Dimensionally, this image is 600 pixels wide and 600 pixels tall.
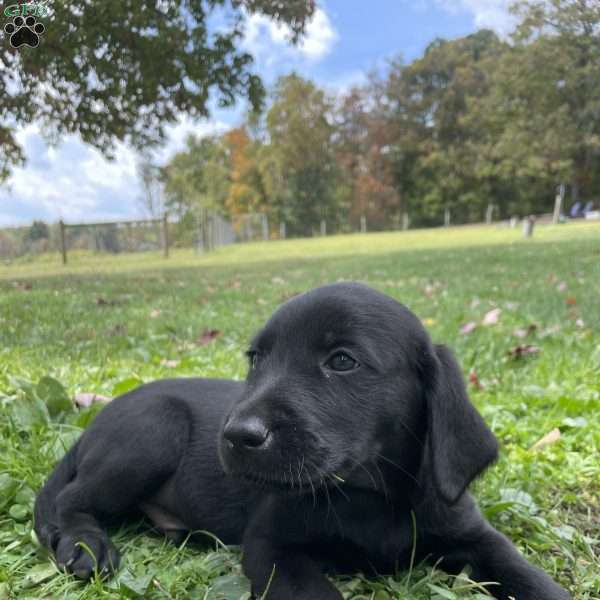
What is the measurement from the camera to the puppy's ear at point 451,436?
6.04ft

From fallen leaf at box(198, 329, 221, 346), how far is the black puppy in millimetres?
3211

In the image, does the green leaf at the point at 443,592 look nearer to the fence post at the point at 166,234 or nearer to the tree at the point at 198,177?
the fence post at the point at 166,234

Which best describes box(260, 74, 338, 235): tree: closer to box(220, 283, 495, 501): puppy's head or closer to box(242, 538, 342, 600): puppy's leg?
box(220, 283, 495, 501): puppy's head

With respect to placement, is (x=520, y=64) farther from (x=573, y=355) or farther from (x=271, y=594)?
(x=271, y=594)

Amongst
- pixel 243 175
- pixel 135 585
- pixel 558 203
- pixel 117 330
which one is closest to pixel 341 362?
pixel 135 585

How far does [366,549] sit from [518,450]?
133cm

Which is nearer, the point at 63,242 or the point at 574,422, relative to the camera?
the point at 574,422

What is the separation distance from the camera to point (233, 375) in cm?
422

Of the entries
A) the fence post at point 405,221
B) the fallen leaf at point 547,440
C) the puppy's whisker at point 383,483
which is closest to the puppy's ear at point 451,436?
the puppy's whisker at point 383,483

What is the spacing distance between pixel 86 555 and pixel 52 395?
1310 mm

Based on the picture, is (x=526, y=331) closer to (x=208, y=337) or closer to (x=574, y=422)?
(x=574, y=422)

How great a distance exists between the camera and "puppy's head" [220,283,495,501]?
168 cm

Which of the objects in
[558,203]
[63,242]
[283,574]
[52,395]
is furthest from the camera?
[558,203]

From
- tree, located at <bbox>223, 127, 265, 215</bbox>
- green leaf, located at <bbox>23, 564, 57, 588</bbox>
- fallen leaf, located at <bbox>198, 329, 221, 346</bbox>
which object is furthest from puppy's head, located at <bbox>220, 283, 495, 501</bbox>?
tree, located at <bbox>223, 127, 265, 215</bbox>
